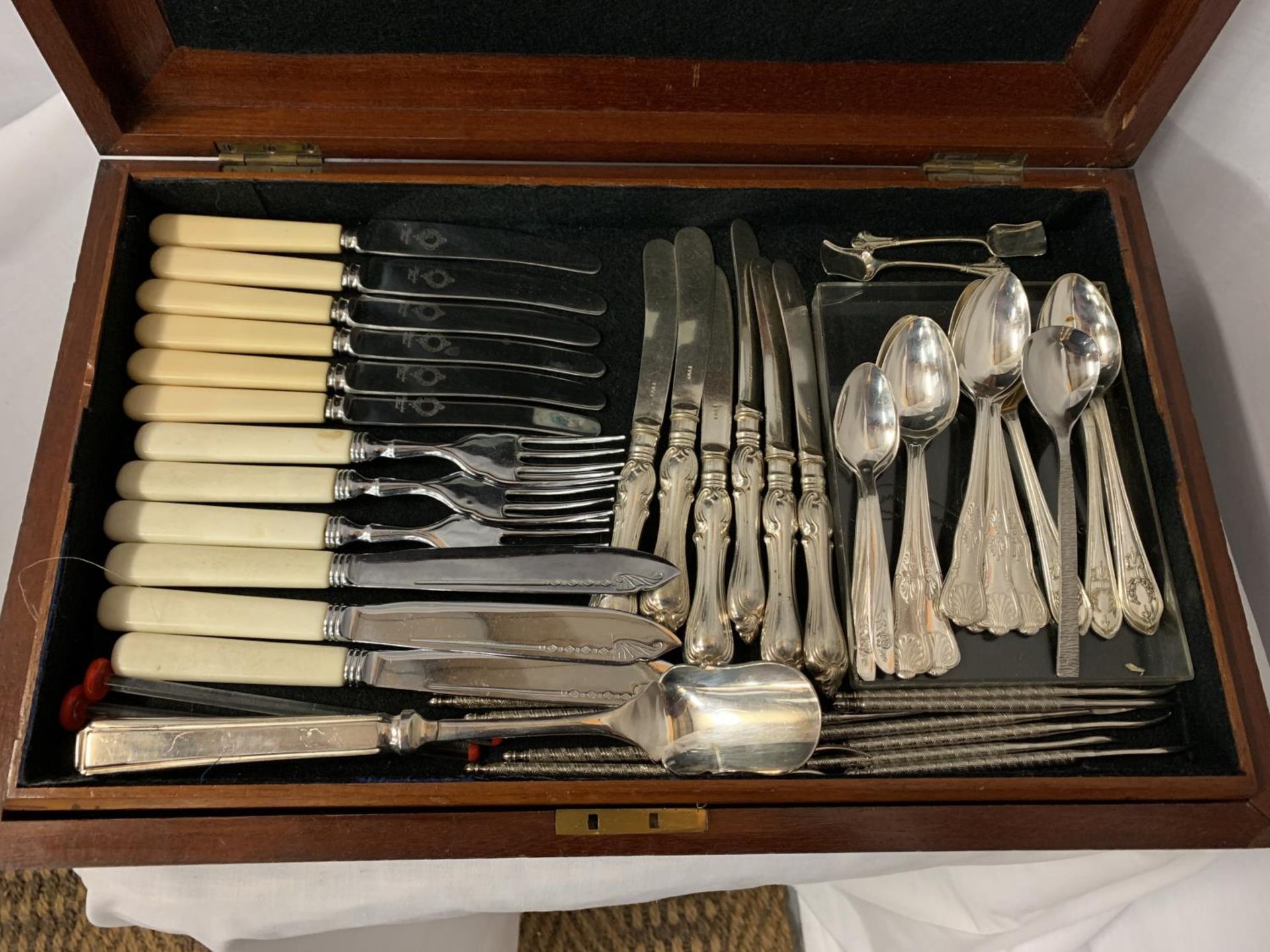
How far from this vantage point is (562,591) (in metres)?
0.74

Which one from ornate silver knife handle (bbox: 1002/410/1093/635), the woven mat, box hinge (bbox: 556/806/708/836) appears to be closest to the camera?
box hinge (bbox: 556/806/708/836)

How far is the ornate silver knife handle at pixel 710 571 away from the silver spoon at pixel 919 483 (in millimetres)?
152

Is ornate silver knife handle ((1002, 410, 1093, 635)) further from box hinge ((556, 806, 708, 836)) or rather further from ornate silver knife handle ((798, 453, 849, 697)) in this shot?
box hinge ((556, 806, 708, 836))

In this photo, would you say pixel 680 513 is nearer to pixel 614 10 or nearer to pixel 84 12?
pixel 614 10

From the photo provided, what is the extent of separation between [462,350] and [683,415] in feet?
0.79

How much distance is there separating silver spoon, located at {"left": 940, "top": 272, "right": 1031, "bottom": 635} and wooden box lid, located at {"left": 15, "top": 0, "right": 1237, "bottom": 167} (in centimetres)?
18

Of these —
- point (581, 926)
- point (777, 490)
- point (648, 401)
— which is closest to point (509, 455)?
point (648, 401)

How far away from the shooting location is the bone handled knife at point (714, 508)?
28.8 inches

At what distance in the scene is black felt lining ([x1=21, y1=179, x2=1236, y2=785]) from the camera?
2.31 feet

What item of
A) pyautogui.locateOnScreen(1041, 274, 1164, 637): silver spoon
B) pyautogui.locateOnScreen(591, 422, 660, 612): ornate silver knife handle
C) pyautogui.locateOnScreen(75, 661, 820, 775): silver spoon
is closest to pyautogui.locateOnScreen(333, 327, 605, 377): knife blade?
pyautogui.locateOnScreen(591, 422, 660, 612): ornate silver knife handle

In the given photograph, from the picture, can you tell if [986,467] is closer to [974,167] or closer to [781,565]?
[781,565]

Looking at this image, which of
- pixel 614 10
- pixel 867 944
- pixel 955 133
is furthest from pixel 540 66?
pixel 867 944

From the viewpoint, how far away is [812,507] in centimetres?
80

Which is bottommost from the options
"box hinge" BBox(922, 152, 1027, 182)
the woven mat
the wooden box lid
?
the woven mat
